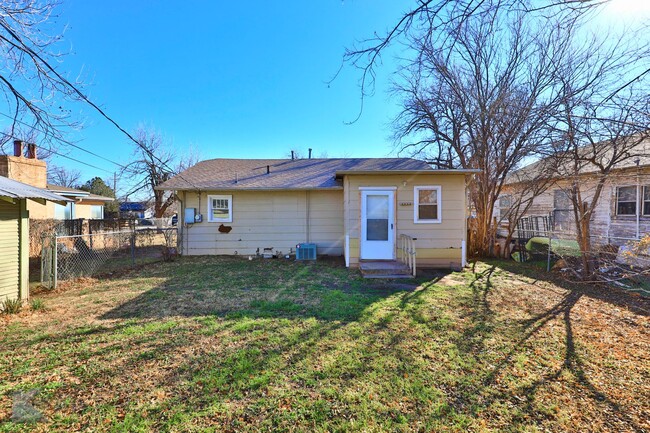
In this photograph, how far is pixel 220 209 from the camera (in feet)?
32.4

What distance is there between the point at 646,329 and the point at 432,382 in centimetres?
401

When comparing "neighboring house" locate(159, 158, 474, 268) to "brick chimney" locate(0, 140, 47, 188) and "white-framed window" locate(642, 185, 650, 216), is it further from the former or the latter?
"brick chimney" locate(0, 140, 47, 188)

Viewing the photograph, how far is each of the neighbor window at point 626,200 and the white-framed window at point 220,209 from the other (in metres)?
→ 14.5

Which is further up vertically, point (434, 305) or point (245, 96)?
point (245, 96)

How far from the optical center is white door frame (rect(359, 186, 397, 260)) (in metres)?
7.76

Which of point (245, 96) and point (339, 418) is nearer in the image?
point (339, 418)

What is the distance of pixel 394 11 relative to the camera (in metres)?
3.04

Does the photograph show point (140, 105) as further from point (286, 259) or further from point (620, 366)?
point (620, 366)

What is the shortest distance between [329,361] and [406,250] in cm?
515

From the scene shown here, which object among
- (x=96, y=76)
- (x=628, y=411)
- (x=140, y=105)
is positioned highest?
(x=140, y=105)

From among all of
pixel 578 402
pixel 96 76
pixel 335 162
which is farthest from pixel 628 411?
pixel 335 162

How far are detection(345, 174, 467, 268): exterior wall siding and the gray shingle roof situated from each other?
1075 millimetres

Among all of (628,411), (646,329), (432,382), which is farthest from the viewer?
(646,329)

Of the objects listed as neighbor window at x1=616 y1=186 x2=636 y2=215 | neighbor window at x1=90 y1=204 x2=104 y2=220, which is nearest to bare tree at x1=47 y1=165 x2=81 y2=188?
neighbor window at x1=90 y1=204 x2=104 y2=220
